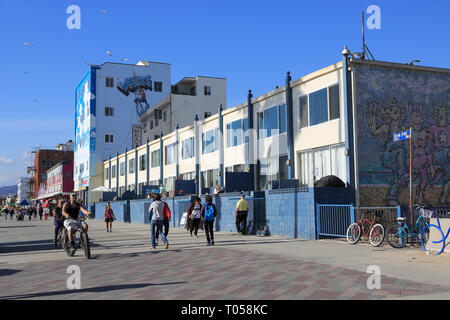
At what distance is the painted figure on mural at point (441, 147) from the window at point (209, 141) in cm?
1515

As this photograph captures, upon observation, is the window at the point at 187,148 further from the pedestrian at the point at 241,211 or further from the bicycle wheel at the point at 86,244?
the bicycle wheel at the point at 86,244

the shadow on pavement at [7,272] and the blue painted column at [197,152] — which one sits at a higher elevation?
the blue painted column at [197,152]

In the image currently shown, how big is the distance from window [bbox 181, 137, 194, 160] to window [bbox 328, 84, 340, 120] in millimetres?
17723

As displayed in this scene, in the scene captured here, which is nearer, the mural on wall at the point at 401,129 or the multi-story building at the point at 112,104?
the mural on wall at the point at 401,129

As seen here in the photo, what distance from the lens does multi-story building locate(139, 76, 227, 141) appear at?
5256 cm

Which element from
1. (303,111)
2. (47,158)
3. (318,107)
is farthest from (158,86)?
(47,158)

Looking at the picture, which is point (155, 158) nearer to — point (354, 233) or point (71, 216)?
point (354, 233)

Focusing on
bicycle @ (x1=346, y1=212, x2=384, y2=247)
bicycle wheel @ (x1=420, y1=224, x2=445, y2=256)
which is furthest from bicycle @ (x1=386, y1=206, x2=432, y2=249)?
bicycle @ (x1=346, y1=212, x2=384, y2=247)

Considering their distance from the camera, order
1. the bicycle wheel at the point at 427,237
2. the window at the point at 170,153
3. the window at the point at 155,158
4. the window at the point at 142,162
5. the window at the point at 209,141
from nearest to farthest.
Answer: the bicycle wheel at the point at 427,237 < the window at the point at 209,141 < the window at the point at 170,153 < the window at the point at 155,158 < the window at the point at 142,162

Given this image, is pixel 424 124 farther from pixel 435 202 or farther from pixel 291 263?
pixel 291 263

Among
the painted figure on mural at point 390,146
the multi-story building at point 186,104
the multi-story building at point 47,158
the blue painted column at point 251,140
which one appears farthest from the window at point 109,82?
the multi-story building at point 47,158

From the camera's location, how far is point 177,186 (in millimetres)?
33844

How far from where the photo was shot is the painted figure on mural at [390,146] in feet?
63.5
